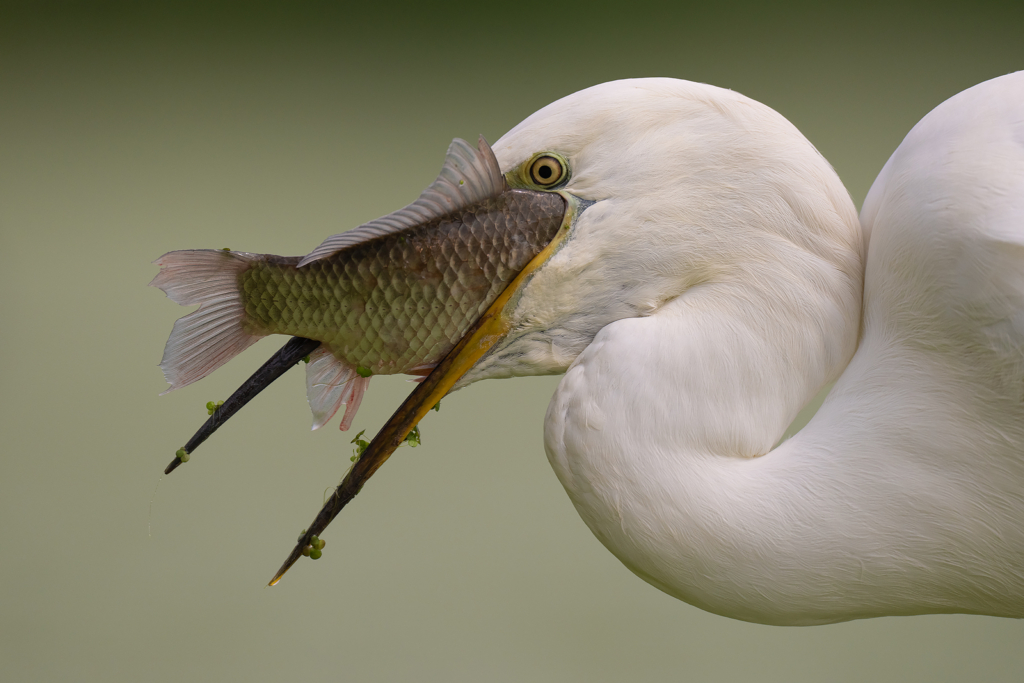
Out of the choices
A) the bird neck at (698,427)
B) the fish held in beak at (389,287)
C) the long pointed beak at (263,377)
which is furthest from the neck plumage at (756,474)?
the long pointed beak at (263,377)

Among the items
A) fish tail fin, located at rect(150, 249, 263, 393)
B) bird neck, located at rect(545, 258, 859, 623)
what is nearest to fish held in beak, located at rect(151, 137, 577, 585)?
fish tail fin, located at rect(150, 249, 263, 393)

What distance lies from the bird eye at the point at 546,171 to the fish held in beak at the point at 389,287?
1 cm

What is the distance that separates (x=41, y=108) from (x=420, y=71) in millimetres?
832

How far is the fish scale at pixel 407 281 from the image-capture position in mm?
709

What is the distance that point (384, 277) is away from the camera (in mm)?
709

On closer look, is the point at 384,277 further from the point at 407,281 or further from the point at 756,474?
the point at 756,474

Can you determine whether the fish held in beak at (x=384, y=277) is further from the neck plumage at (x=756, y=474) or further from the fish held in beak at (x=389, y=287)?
the neck plumage at (x=756, y=474)

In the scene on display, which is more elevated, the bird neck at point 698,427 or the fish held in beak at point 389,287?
the fish held in beak at point 389,287

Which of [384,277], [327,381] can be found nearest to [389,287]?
[384,277]

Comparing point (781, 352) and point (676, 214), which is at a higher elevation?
point (676, 214)

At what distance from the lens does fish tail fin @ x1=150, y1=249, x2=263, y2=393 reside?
696mm

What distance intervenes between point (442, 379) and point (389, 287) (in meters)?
0.11

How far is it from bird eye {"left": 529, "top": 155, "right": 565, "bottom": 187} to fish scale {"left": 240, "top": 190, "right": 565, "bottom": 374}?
0.06 ft

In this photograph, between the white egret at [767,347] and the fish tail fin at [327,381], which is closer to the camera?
the white egret at [767,347]
